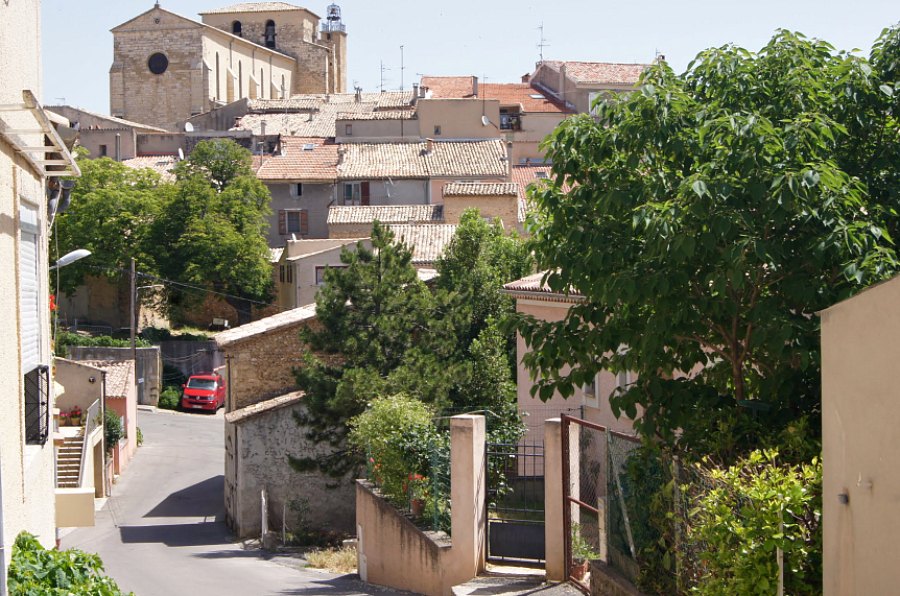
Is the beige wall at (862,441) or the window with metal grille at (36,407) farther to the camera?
the window with metal grille at (36,407)

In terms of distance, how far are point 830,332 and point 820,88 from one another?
15.2ft

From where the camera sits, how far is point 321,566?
23.4 m

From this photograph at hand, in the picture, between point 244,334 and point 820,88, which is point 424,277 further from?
point 820,88

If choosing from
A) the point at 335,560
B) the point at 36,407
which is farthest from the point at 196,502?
the point at 36,407

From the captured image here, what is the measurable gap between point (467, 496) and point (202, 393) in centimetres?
3670

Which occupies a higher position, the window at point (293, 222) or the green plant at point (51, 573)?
the window at point (293, 222)

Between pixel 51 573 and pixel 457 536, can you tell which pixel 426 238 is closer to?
pixel 457 536

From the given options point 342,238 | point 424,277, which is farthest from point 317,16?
point 424,277

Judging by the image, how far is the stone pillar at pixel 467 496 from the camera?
1546cm

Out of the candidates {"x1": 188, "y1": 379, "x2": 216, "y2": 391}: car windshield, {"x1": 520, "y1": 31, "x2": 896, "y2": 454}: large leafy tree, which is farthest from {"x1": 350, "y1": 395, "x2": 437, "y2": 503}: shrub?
{"x1": 188, "y1": 379, "x2": 216, "y2": 391}: car windshield

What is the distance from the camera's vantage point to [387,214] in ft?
172

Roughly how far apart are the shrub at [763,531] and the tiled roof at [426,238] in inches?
1293

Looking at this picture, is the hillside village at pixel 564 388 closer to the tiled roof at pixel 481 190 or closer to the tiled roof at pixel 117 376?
the tiled roof at pixel 117 376

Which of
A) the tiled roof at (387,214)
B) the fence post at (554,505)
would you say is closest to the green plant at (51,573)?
the fence post at (554,505)
